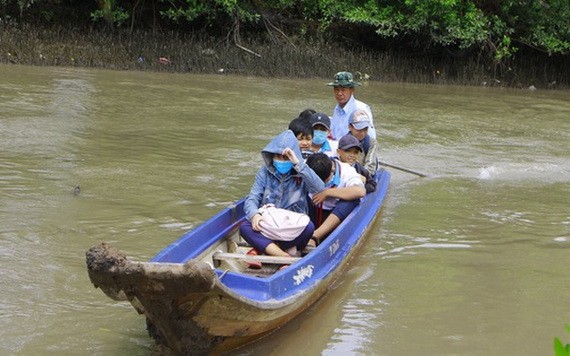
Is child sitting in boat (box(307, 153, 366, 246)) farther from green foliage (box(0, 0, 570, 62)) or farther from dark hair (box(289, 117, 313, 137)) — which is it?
green foliage (box(0, 0, 570, 62))

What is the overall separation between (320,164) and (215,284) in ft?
6.86

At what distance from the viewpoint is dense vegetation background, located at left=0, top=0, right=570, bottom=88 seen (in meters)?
19.5

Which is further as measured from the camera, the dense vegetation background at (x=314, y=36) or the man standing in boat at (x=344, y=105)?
the dense vegetation background at (x=314, y=36)

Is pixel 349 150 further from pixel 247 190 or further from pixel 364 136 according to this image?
pixel 247 190

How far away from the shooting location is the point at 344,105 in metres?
7.35

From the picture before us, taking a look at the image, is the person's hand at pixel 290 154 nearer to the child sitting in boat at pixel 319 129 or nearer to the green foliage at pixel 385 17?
the child sitting in boat at pixel 319 129

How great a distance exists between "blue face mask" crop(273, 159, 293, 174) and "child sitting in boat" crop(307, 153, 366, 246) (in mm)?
374

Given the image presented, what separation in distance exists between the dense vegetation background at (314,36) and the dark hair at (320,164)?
1374cm

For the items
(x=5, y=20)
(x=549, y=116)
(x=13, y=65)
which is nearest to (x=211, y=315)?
(x=549, y=116)

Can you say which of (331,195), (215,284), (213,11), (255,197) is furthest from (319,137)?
(213,11)

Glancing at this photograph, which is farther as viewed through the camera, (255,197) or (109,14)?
(109,14)

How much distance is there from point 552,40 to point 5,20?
43.7 feet

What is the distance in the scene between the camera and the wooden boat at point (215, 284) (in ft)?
12.0

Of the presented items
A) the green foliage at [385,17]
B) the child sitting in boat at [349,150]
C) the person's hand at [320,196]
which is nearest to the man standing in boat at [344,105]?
the child sitting in boat at [349,150]
